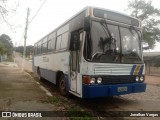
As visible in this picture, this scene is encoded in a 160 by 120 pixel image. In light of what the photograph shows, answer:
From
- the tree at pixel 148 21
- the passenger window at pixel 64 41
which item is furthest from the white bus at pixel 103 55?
the tree at pixel 148 21

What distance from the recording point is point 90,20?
7355 mm

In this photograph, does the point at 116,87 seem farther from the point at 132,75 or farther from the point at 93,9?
the point at 93,9

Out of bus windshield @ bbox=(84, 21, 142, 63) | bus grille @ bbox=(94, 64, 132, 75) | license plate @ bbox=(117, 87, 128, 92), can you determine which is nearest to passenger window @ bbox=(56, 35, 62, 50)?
bus windshield @ bbox=(84, 21, 142, 63)

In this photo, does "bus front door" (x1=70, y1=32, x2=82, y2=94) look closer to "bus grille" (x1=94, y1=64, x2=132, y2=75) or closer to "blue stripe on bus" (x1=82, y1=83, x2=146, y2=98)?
"blue stripe on bus" (x1=82, y1=83, x2=146, y2=98)

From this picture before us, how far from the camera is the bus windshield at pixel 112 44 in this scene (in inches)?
287

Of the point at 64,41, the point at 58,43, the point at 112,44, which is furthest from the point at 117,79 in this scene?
the point at 58,43

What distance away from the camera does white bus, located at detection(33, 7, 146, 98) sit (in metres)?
7.23

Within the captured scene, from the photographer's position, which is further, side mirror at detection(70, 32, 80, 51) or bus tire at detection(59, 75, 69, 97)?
bus tire at detection(59, 75, 69, 97)

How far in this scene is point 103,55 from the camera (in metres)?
7.38

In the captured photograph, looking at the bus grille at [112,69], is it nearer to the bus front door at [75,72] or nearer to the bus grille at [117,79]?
the bus grille at [117,79]

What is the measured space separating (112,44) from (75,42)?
140 centimetres

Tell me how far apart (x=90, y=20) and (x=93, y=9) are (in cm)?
45

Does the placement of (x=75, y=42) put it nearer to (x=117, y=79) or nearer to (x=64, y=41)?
(x=64, y=41)

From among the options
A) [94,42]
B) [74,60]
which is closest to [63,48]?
[74,60]
